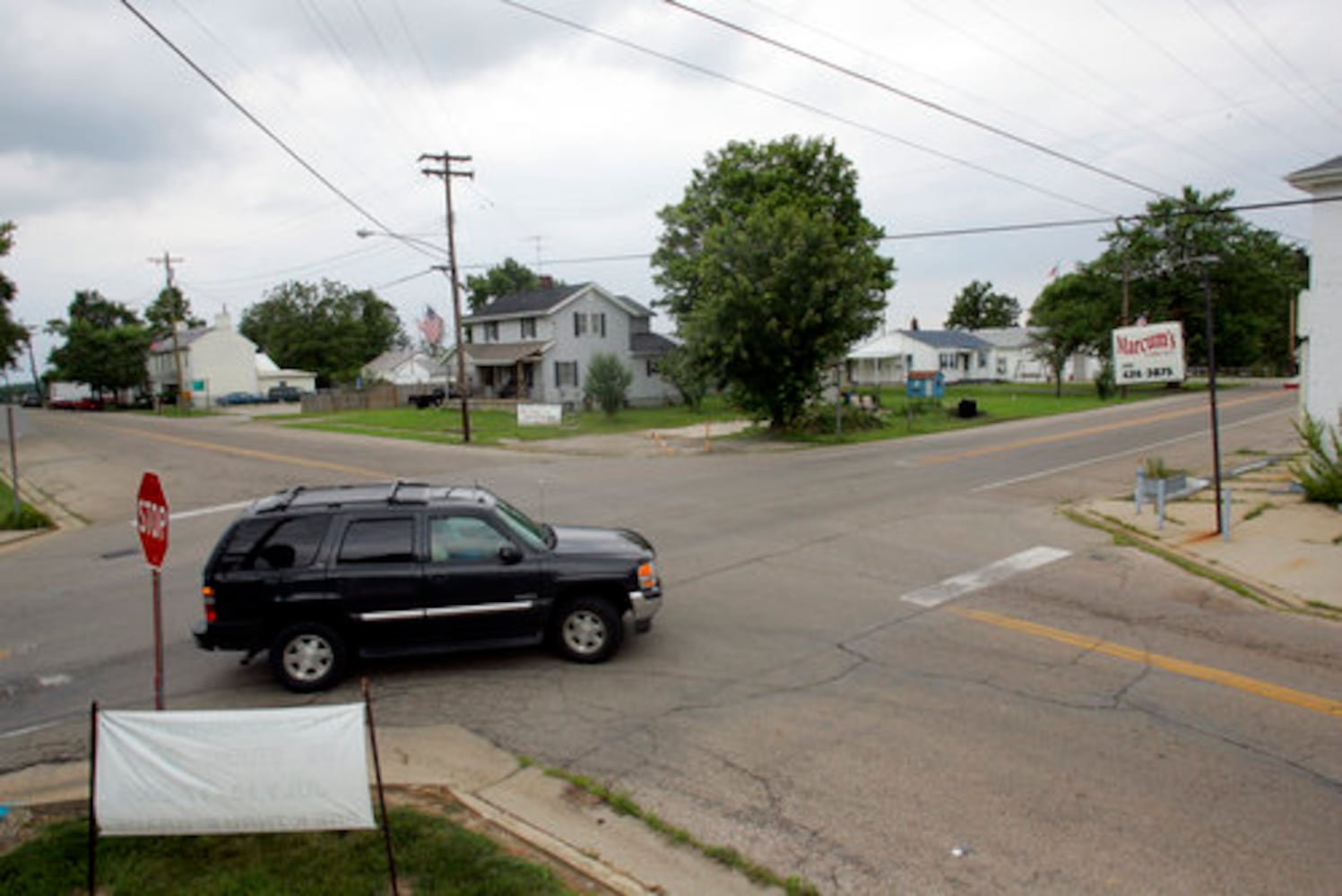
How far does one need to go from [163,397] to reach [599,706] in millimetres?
90007

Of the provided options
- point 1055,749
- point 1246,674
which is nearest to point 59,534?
point 1055,749

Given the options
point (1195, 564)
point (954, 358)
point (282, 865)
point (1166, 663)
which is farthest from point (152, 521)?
point (954, 358)

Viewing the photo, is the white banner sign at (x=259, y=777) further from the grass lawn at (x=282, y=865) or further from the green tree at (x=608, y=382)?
the green tree at (x=608, y=382)

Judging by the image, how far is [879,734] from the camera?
634cm

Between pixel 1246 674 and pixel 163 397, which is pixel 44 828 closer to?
pixel 1246 674

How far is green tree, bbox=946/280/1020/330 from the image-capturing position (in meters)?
108

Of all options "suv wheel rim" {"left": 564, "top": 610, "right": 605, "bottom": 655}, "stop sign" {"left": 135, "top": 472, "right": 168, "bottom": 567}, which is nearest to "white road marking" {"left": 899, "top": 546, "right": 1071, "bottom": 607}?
"suv wheel rim" {"left": 564, "top": 610, "right": 605, "bottom": 655}

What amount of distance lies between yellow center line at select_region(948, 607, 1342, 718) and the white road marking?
1.60 feet

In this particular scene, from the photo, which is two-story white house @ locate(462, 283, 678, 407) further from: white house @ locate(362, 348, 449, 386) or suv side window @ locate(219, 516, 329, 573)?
suv side window @ locate(219, 516, 329, 573)

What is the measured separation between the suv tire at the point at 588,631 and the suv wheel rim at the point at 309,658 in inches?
81.1

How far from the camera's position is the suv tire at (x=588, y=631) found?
7.95 m

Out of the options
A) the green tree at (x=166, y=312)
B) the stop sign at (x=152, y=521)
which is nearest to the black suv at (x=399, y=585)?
the stop sign at (x=152, y=521)

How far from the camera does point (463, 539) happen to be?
7.84 m

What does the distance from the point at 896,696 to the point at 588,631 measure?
9.41ft
